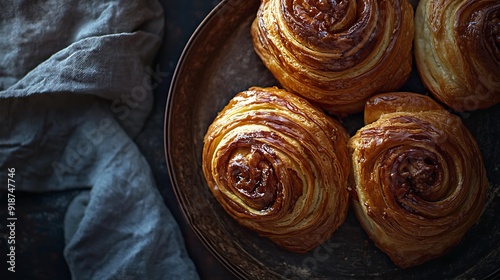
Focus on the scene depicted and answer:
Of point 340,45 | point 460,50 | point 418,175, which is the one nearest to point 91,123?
point 340,45

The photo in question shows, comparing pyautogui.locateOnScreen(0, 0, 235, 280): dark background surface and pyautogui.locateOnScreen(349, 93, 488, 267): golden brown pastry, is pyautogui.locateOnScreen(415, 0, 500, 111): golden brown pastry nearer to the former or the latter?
pyautogui.locateOnScreen(349, 93, 488, 267): golden brown pastry

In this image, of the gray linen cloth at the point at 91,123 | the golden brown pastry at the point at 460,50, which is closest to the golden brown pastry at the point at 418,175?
the golden brown pastry at the point at 460,50

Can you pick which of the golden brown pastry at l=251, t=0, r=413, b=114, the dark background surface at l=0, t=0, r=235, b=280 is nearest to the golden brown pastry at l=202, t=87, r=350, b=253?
the golden brown pastry at l=251, t=0, r=413, b=114

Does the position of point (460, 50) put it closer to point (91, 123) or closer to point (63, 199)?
point (91, 123)

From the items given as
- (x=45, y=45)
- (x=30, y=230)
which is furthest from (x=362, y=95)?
(x=30, y=230)

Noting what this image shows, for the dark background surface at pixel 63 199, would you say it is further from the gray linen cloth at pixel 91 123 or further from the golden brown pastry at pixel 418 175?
the golden brown pastry at pixel 418 175

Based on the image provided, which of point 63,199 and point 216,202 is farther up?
point 216,202

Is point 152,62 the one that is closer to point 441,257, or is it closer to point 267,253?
point 267,253
